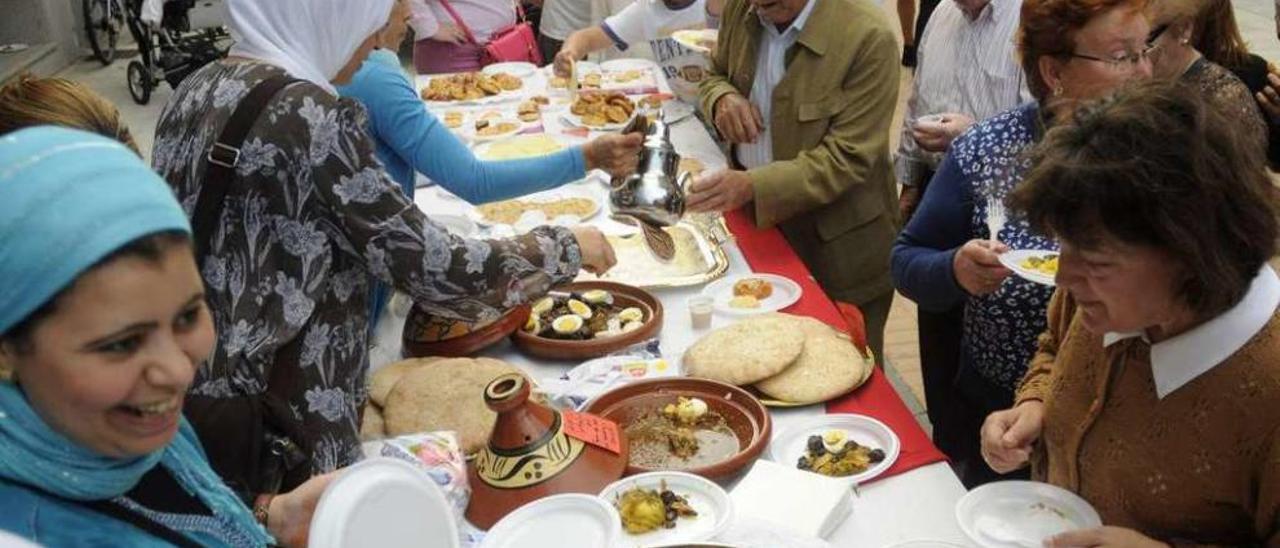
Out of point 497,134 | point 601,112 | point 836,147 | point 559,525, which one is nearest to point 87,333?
point 559,525

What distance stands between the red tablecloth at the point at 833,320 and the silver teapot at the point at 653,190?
37 cm

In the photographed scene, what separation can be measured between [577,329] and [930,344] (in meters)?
0.97

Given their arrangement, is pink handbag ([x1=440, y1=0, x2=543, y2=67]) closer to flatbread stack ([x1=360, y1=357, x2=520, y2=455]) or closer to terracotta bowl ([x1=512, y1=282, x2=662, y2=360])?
terracotta bowl ([x1=512, y1=282, x2=662, y2=360])

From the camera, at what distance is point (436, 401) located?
198 cm

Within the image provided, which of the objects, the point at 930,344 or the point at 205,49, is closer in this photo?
the point at 930,344

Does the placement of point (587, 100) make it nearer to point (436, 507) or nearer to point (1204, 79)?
point (1204, 79)

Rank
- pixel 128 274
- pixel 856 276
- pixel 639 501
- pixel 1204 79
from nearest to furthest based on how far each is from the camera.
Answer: pixel 128 274 < pixel 639 501 < pixel 1204 79 < pixel 856 276

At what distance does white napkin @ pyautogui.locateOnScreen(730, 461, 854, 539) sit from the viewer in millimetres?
1620

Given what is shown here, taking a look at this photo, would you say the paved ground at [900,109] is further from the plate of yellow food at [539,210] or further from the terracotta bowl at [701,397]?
the terracotta bowl at [701,397]

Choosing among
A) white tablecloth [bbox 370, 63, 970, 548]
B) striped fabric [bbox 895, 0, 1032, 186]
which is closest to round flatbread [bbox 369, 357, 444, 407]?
white tablecloth [bbox 370, 63, 970, 548]

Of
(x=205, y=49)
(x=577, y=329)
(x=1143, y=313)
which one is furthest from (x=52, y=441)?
(x=205, y=49)

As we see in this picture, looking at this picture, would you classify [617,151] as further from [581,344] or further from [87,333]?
[87,333]

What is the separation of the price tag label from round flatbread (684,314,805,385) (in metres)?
0.31

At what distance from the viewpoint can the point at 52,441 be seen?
3.05 ft
